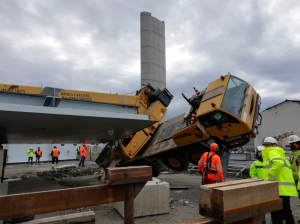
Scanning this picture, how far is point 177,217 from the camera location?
15.2ft

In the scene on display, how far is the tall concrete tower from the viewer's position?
17116 mm

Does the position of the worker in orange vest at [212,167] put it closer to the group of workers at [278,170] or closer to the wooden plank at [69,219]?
the group of workers at [278,170]

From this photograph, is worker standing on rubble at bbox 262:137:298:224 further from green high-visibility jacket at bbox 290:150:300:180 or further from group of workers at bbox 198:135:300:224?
green high-visibility jacket at bbox 290:150:300:180

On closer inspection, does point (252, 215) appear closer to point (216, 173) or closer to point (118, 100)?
point (216, 173)

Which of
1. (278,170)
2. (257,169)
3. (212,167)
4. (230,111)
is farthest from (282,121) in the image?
(278,170)

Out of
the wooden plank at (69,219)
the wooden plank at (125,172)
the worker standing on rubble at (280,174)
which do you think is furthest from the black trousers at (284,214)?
the wooden plank at (69,219)

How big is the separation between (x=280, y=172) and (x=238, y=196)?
2373 millimetres

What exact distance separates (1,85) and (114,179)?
13.7 feet

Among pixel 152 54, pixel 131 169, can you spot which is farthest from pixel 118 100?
pixel 152 54

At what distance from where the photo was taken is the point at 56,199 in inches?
79.5

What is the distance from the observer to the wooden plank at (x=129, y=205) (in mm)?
2266

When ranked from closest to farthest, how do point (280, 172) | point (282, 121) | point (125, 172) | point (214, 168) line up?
point (125, 172)
point (280, 172)
point (214, 168)
point (282, 121)

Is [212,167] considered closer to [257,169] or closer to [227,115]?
[257,169]

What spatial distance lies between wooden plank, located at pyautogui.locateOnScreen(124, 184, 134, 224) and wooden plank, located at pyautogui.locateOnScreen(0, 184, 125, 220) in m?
0.04
